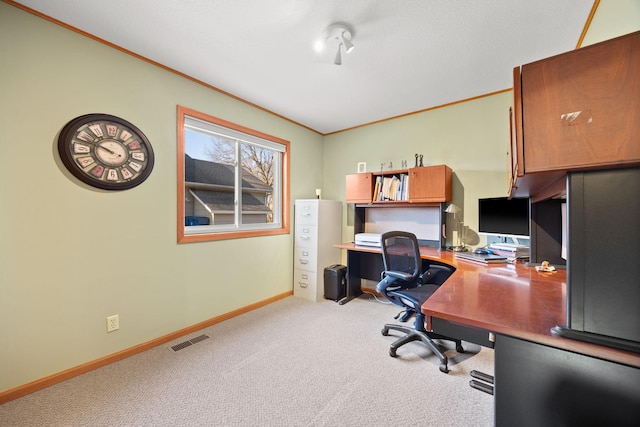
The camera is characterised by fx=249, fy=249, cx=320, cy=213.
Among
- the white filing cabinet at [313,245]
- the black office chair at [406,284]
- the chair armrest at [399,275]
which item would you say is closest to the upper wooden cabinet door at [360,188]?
the white filing cabinet at [313,245]

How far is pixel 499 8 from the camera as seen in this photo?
1.63 metres

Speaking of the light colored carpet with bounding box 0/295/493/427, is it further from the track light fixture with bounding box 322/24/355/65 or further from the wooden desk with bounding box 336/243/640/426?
the track light fixture with bounding box 322/24/355/65

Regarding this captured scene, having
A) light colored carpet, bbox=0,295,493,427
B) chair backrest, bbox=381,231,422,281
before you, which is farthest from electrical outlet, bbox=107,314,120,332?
chair backrest, bbox=381,231,422,281

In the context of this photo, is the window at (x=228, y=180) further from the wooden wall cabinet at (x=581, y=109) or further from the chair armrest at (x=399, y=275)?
the wooden wall cabinet at (x=581, y=109)

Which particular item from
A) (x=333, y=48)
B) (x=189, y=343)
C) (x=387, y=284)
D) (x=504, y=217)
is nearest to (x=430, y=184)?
(x=504, y=217)

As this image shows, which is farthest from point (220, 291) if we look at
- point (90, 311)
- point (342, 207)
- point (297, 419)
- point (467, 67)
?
point (467, 67)

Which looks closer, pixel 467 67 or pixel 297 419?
pixel 297 419

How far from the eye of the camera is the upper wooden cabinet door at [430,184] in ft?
9.46

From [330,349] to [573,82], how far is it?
7.53 feet

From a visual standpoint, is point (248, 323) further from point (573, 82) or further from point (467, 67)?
point (467, 67)

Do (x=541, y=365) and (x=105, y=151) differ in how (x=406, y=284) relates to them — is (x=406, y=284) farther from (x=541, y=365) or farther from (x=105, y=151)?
(x=105, y=151)

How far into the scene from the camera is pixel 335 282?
339 centimetres

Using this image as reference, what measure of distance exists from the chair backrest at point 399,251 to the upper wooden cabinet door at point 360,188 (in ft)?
3.70

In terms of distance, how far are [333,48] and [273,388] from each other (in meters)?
2.63
